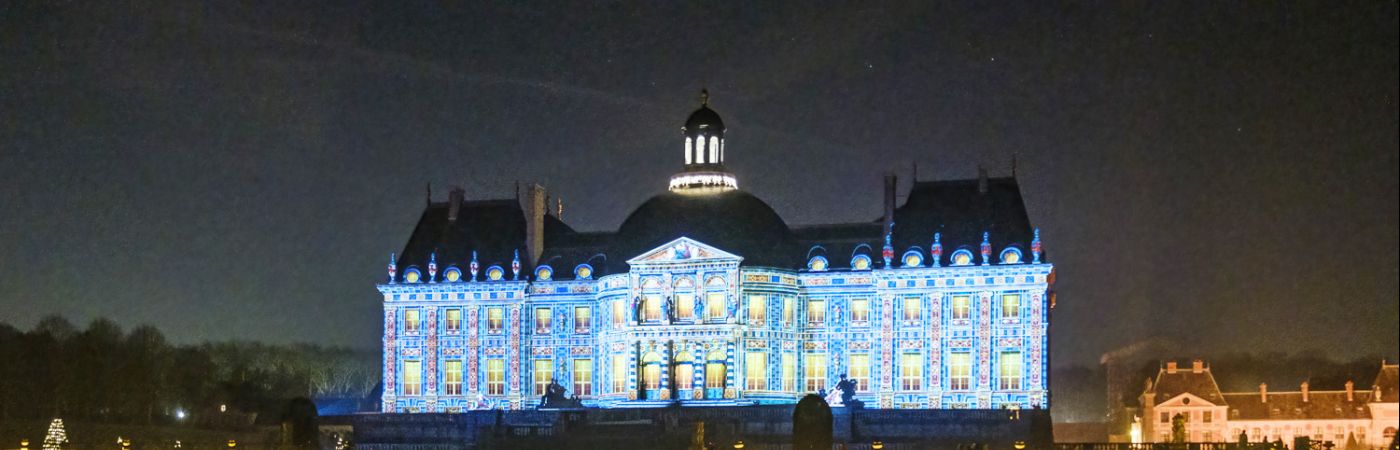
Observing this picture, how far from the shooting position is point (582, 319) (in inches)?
3292

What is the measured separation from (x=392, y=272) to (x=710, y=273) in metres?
14.5

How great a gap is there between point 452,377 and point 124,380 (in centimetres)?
1330

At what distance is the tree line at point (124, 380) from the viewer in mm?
81500

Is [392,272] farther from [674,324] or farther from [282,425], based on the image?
[282,425]

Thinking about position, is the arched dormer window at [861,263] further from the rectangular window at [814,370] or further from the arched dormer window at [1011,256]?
the arched dormer window at [1011,256]

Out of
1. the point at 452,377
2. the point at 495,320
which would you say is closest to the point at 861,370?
the point at 495,320

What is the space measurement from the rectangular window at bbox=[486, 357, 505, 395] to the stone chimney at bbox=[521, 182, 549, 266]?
13.6 feet

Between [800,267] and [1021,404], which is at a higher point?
[800,267]

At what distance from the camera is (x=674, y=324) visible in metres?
78.6

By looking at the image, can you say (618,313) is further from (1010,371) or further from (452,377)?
(1010,371)

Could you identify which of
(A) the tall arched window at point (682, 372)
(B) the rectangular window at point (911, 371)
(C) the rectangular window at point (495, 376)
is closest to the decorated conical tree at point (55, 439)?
(A) the tall arched window at point (682, 372)

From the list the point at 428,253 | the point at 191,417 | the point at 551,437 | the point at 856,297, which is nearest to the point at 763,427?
the point at 551,437

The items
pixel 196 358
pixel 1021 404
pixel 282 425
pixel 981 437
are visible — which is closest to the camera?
pixel 282 425

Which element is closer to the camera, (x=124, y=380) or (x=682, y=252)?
(x=682, y=252)
